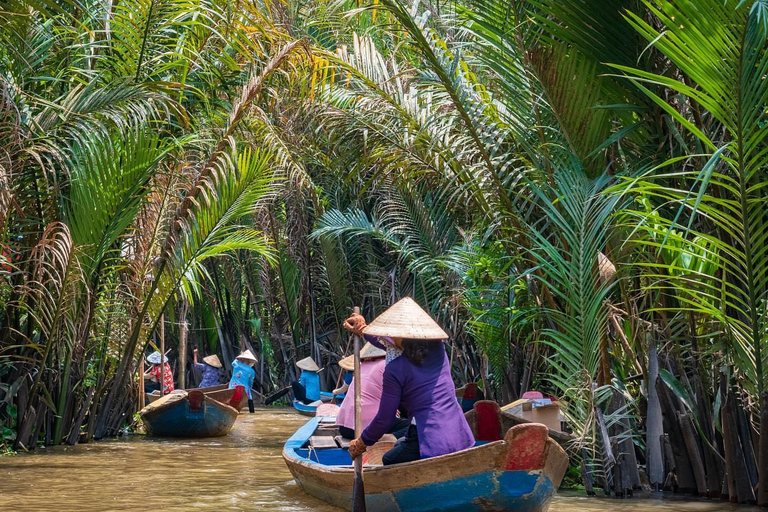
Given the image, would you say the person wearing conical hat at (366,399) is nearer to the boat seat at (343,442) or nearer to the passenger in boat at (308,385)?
the boat seat at (343,442)

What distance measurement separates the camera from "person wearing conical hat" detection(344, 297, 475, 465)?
583 cm

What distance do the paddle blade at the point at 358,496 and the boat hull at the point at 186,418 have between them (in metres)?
7.11

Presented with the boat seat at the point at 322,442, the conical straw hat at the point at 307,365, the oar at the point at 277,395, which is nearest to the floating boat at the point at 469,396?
the boat seat at the point at 322,442

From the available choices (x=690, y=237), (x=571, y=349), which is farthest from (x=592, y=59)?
(x=571, y=349)

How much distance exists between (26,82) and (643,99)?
6.73 meters

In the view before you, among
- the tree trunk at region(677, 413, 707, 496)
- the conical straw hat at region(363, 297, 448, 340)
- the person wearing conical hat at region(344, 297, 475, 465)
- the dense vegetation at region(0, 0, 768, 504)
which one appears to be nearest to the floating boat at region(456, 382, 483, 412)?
the dense vegetation at region(0, 0, 768, 504)

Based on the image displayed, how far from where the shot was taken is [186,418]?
41.9 ft

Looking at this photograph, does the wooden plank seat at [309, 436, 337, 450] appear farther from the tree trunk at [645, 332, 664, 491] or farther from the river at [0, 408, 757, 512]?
the tree trunk at [645, 332, 664, 491]

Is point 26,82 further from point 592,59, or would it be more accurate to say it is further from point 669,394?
point 669,394

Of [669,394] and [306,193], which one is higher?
[306,193]

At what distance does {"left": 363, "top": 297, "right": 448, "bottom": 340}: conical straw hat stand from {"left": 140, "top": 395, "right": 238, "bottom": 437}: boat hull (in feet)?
23.7

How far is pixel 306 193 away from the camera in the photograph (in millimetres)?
18016

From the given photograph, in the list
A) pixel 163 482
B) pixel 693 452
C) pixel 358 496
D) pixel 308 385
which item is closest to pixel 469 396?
pixel 163 482

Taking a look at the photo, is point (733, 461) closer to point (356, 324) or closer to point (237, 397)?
point (356, 324)
